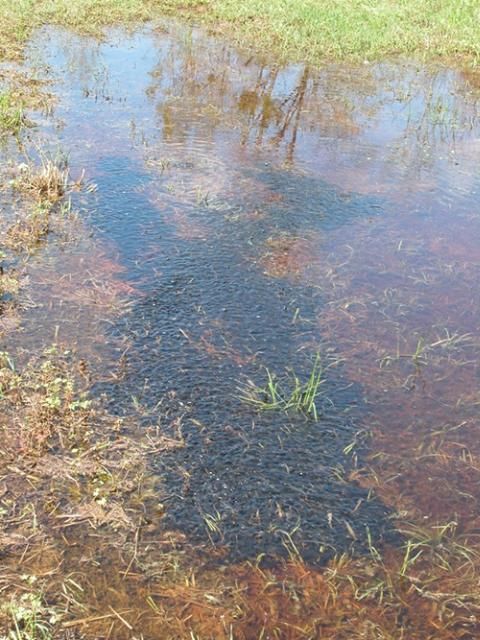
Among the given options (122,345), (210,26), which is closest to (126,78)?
(210,26)

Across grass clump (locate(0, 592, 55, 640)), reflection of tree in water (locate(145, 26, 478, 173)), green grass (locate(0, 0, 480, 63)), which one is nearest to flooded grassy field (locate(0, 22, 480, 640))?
grass clump (locate(0, 592, 55, 640))

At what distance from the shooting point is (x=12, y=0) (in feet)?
36.7

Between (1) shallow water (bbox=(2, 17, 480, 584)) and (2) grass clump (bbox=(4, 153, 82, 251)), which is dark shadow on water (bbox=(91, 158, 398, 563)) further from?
(2) grass clump (bbox=(4, 153, 82, 251))

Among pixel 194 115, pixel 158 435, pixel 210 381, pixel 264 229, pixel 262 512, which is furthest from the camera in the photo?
pixel 194 115

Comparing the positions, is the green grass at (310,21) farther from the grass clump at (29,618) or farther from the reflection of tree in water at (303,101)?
the grass clump at (29,618)

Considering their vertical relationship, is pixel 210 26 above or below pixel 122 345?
above

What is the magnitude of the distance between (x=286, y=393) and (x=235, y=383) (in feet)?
1.00

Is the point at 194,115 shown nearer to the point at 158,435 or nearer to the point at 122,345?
the point at 122,345

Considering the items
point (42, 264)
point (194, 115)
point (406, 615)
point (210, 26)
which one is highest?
point (210, 26)

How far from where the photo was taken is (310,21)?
11.4 m

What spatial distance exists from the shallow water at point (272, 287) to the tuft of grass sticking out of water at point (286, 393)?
2.8 inches

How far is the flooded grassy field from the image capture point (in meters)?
2.73

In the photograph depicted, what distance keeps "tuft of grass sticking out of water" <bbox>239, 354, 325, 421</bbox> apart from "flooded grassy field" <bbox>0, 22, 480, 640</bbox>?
0.02 metres

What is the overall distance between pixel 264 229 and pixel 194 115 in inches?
112
